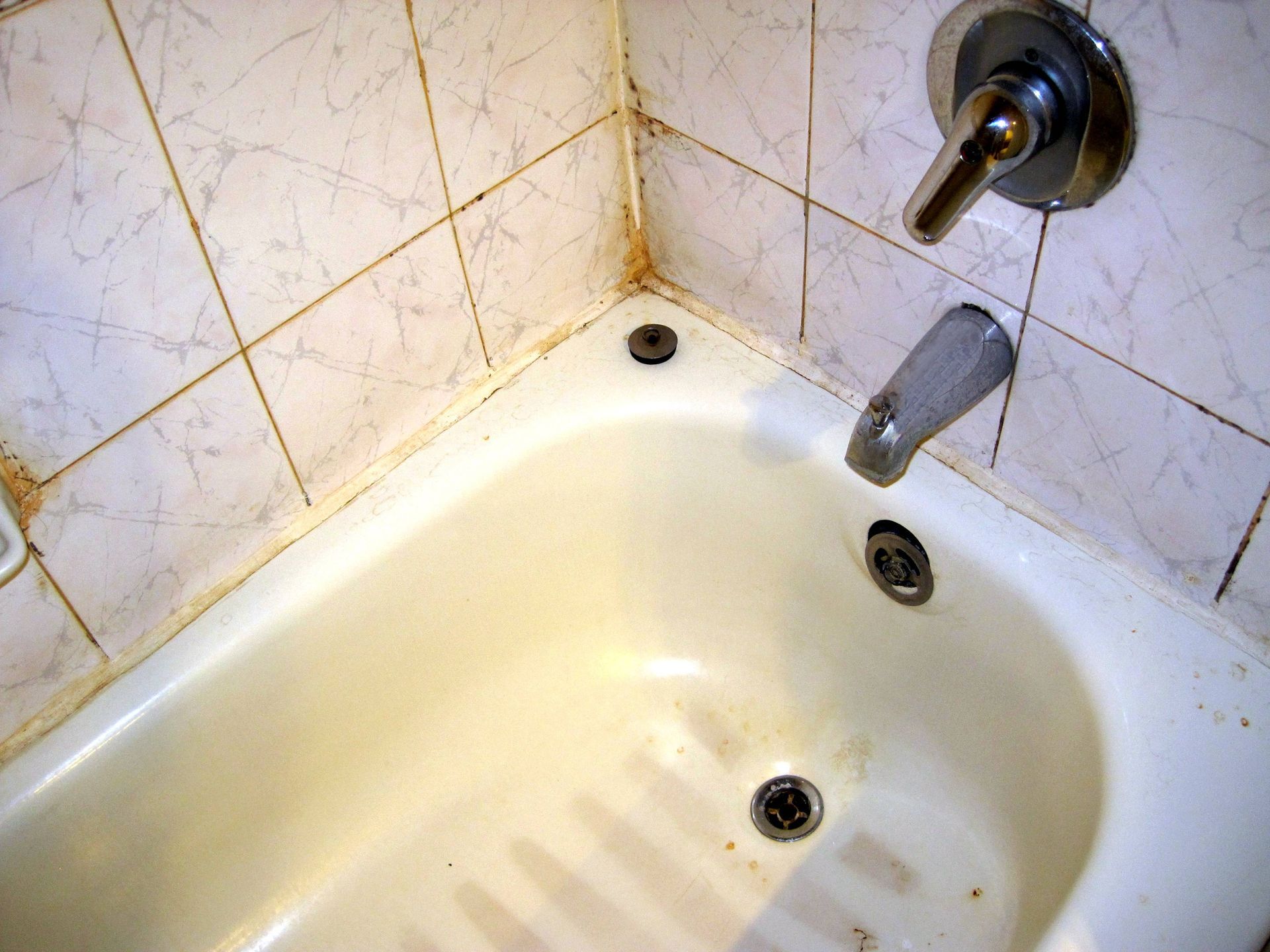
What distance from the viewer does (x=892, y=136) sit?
820 millimetres

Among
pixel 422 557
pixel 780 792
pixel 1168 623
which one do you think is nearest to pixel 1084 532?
pixel 1168 623

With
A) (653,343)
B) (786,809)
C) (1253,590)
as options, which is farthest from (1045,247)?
(786,809)

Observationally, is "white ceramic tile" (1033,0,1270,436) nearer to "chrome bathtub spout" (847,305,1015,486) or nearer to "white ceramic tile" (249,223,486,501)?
"chrome bathtub spout" (847,305,1015,486)

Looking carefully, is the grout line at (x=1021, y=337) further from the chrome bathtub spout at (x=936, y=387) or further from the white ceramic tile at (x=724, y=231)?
the white ceramic tile at (x=724, y=231)

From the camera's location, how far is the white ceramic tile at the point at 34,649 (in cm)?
81

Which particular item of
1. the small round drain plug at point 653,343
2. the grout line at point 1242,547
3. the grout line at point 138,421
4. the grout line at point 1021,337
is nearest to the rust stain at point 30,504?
the grout line at point 138,421

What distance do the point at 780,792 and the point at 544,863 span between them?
255 mm

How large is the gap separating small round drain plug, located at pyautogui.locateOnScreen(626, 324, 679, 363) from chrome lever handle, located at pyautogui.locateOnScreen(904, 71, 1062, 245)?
0.44m

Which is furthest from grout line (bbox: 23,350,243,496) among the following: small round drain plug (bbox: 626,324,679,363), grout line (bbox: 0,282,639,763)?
small round drain plug (bbox: 626,324,679,363)

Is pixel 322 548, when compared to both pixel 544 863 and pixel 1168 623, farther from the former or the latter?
pixel 1168 623

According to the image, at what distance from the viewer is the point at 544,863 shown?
3.69 feet

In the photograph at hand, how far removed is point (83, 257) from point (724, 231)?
554 millimetres

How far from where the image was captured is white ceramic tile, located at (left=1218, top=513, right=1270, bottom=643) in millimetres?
768

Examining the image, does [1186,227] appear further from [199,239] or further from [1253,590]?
[199,239]
